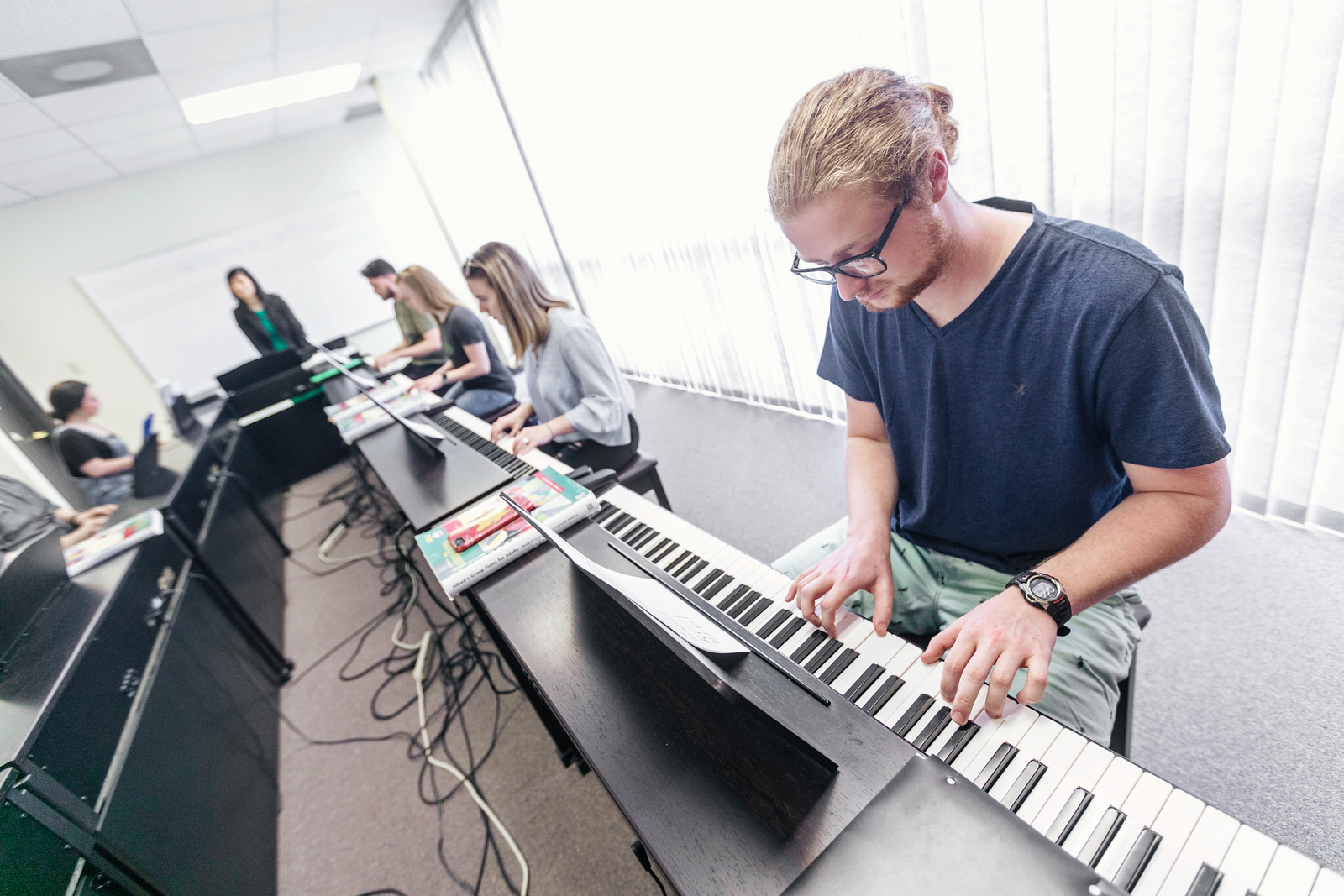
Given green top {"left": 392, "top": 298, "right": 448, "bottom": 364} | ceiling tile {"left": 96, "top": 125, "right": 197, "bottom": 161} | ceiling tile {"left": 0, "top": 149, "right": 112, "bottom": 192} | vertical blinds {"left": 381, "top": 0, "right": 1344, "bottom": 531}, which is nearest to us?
vertical blinds {"left": 381, "top": 0, "right": 1344, "bottom": 531}

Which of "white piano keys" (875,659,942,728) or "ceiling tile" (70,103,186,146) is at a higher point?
"ceiling tile" (70,103,186,146)

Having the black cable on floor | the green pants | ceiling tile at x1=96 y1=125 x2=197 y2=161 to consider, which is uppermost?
ceiling tile at x1=96 y1=125 x2=197 y2=161

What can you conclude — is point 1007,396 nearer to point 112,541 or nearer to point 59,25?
point 112,541

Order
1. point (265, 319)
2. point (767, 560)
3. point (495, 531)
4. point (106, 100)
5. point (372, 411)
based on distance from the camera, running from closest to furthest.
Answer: point (495, 531) → point (767, 560) → point (372, 411) → point (106, 100) → point (265, 319)

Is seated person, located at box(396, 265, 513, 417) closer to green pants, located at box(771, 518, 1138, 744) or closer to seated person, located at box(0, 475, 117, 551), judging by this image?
seated person, located at box(0, 475, 117, 551)

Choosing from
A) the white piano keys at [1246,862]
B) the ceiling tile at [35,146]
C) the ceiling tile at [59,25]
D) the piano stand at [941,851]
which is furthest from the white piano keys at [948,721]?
the ceiling tile at [35,146]

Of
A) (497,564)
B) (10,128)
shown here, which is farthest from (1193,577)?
(10,128)

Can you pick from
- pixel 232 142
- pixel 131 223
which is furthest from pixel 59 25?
pixel 131 223

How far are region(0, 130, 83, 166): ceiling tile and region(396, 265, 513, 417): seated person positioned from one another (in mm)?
2223

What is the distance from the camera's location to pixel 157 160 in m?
4.59

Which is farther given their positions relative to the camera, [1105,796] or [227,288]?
[227,288]

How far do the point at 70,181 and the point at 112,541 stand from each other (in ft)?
14.1

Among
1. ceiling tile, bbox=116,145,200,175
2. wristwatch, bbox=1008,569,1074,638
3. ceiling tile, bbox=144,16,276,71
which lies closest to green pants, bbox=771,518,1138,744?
wristwatch, bbox=1008,569,1074,638

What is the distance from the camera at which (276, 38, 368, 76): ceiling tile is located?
11.5 feet
